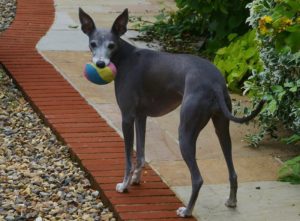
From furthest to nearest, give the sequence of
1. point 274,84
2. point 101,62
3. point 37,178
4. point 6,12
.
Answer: point 6,12 → point 274,84 → point 37,178 → point 101,62

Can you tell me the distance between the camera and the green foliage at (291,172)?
194 inches

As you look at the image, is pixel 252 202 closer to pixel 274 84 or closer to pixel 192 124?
pixel 192 124

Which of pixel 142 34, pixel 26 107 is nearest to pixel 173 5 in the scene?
pixel 142 34

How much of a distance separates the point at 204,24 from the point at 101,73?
466cm

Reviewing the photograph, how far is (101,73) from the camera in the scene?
4.48 metres

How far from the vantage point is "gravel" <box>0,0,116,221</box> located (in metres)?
4.63

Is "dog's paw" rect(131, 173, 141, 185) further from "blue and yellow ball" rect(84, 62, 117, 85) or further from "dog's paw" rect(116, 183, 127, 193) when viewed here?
"blue and yellow ball" rect(84, 62, 117, 85)

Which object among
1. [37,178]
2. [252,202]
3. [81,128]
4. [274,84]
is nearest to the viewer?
[252,202]

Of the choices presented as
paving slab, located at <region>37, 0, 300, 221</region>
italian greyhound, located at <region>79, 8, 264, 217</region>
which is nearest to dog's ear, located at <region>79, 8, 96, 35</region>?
italian greyhound, located at <region>79, 8, 264, 217</region>

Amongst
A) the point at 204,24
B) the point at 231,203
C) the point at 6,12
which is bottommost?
the point at 6,12

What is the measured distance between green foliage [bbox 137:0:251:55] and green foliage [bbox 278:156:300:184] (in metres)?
3.03

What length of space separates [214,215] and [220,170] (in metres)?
0.77

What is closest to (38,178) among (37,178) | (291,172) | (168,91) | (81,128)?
(37,178)

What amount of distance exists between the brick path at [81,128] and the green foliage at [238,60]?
4.80 ft
